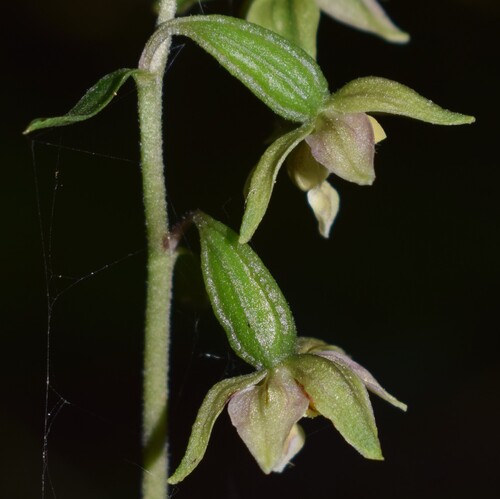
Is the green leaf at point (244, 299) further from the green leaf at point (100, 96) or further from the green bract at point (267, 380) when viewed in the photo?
the green leaf at point (100, 96)

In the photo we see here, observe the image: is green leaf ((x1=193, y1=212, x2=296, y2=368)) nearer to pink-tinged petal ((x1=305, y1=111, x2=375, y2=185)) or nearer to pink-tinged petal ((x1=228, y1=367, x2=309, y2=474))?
pink-tinged petal ((x1=228, y1=367, x2=309, y2=474))

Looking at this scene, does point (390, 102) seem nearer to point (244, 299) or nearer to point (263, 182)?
point (263, 182)

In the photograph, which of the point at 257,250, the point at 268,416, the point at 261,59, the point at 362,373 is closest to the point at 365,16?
the point at 261,59

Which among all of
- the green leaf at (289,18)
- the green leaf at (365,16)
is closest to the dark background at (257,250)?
the green leaf at (365,16)

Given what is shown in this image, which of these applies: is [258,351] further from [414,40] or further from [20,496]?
[414,40]

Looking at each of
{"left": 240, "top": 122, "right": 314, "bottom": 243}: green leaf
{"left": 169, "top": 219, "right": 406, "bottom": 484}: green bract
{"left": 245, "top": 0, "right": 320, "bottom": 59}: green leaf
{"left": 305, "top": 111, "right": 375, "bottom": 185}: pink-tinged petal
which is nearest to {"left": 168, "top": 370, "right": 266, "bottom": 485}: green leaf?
{"left": 169, "top": 219, "right": 406, "bottom": 484}: green bract

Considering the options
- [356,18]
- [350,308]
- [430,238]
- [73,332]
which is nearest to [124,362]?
[73,332]
